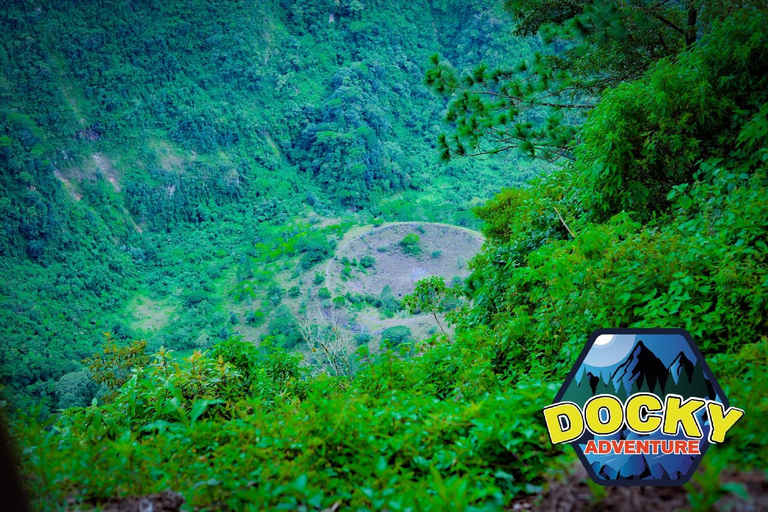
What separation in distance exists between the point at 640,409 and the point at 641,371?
14 centimetres

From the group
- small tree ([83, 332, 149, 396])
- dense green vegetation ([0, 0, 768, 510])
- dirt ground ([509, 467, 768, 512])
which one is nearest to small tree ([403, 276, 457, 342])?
dense green vegetation ([0, 0, 768, 510])

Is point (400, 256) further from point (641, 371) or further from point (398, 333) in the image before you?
point (641, 371)

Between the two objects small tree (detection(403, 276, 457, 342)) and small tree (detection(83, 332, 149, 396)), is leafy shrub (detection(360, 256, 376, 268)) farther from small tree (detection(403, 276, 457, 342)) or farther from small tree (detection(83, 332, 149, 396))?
small tree (detection(83, 332, 149, 396))

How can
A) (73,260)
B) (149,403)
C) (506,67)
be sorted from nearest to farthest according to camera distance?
1. (149,403)
2. (506,67)
3. (73,260)

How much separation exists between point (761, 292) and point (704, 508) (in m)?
1.23

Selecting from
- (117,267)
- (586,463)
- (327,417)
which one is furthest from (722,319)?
(117,267)

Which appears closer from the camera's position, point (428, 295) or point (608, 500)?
point (608, 500)

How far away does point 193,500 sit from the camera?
1.39m

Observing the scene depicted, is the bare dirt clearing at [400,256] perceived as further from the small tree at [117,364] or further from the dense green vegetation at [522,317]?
the small tree at [117,364]

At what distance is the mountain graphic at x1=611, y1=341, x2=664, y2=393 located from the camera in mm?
1609

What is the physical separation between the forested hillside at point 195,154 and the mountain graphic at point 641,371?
1811 centimetres

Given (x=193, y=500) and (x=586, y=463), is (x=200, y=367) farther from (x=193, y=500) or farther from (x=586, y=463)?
(x=586, y=463)

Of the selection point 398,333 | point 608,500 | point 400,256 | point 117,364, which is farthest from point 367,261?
point 608,500

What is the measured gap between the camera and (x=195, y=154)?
3531cm
